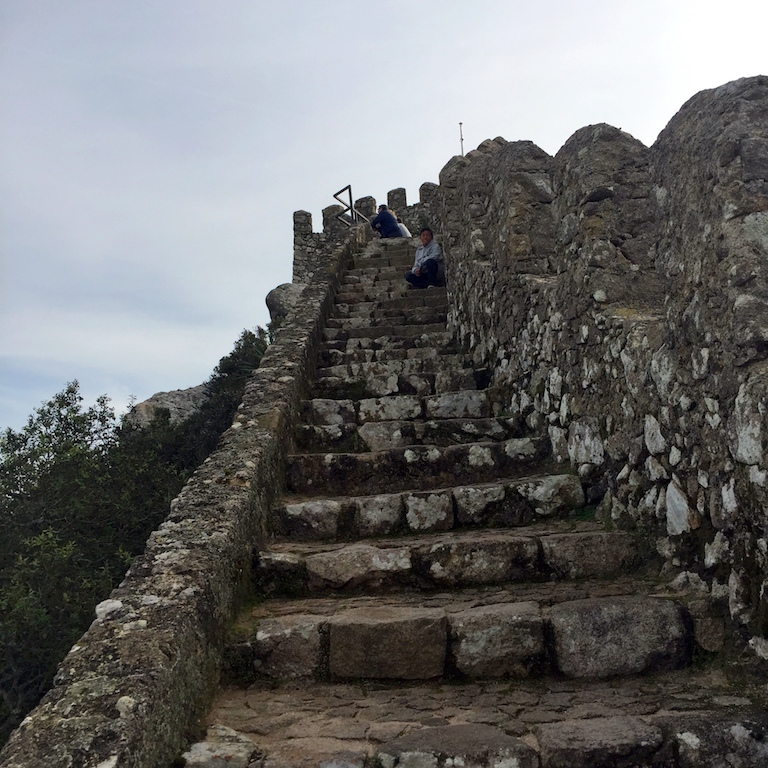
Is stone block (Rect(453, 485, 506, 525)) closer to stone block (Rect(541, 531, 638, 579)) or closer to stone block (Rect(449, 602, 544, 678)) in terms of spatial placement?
stone block (Rect(541, 531, 638, 579))

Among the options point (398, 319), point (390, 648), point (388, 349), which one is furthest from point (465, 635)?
point (398, 319)

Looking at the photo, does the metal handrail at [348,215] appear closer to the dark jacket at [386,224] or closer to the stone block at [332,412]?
the dark jacket at [386,224]

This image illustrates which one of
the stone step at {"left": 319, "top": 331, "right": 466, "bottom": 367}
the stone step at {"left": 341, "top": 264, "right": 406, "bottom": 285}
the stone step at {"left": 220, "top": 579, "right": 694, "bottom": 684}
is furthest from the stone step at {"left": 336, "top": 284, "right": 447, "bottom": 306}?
the stone step at {"left": 220, "top": 579, "right": 694, "bottom": 684}

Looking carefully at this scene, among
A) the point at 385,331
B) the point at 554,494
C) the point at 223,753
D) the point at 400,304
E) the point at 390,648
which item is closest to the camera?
the point at 223,753

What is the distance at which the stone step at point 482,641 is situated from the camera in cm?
229

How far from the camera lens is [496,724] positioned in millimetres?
2020

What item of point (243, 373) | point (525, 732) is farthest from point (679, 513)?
point (243, 373)

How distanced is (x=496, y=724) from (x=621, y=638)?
2.00ft

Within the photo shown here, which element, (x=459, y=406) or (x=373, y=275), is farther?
(x=373, y=275)

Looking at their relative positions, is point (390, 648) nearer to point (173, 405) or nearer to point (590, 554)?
point (590, 554)

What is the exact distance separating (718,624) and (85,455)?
8.26 meters

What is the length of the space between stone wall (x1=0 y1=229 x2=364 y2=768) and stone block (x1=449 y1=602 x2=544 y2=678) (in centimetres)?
96

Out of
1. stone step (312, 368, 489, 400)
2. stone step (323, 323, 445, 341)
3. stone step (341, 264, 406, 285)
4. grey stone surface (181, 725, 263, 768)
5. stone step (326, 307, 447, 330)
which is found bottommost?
grey stone surface (181, 725, 263, 768)

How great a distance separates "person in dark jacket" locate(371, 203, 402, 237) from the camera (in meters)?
12.8
